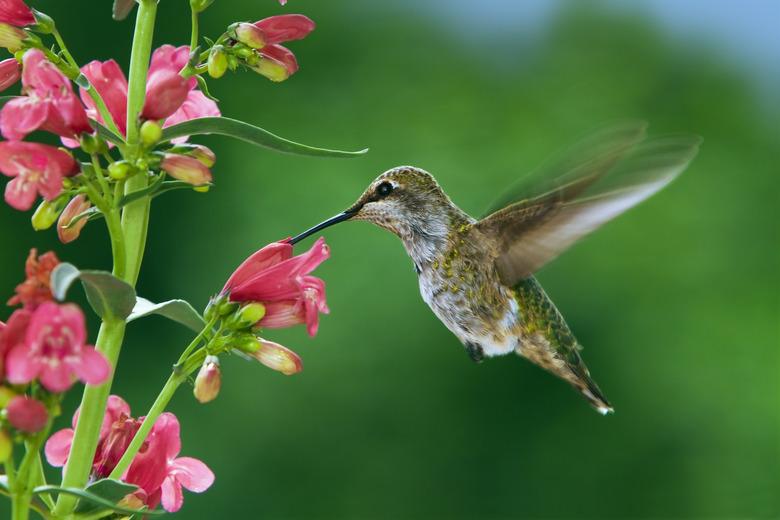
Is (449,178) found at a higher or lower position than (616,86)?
Result: lower

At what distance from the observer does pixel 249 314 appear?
99.6 inches

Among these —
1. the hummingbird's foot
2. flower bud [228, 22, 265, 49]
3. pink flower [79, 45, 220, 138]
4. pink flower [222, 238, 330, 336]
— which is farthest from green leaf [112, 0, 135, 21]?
the hummingbird's foot

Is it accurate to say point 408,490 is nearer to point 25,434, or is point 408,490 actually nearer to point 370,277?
point 370,277

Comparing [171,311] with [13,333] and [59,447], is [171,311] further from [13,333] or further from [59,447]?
[59,447]

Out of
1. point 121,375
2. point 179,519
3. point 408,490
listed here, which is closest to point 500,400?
point 408,490

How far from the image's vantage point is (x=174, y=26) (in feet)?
58.0

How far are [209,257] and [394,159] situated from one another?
10.4 feet

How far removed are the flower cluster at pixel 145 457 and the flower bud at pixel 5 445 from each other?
259 mm

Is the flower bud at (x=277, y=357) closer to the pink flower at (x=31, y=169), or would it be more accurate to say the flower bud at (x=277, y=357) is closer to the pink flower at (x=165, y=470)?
the pink flower at (x=165, y=470)

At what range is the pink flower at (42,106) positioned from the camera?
217 cm

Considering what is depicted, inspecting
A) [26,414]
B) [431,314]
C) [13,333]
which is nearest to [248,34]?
[13,333]

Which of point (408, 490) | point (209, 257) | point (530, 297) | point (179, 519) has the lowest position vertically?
point (179, 519)

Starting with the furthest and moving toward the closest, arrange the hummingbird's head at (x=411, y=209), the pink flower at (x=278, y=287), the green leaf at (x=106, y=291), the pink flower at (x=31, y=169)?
1. the hummingbird's head at (x=411, y=209)
2. the pink flower at (x=278, y=287)
3. the pink flower at (x=31, y=169)
4. the green leaf at (x=106, y=291)

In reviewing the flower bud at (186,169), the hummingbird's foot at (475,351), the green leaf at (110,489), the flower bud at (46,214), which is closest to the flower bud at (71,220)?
the flower bud at (46,214)
